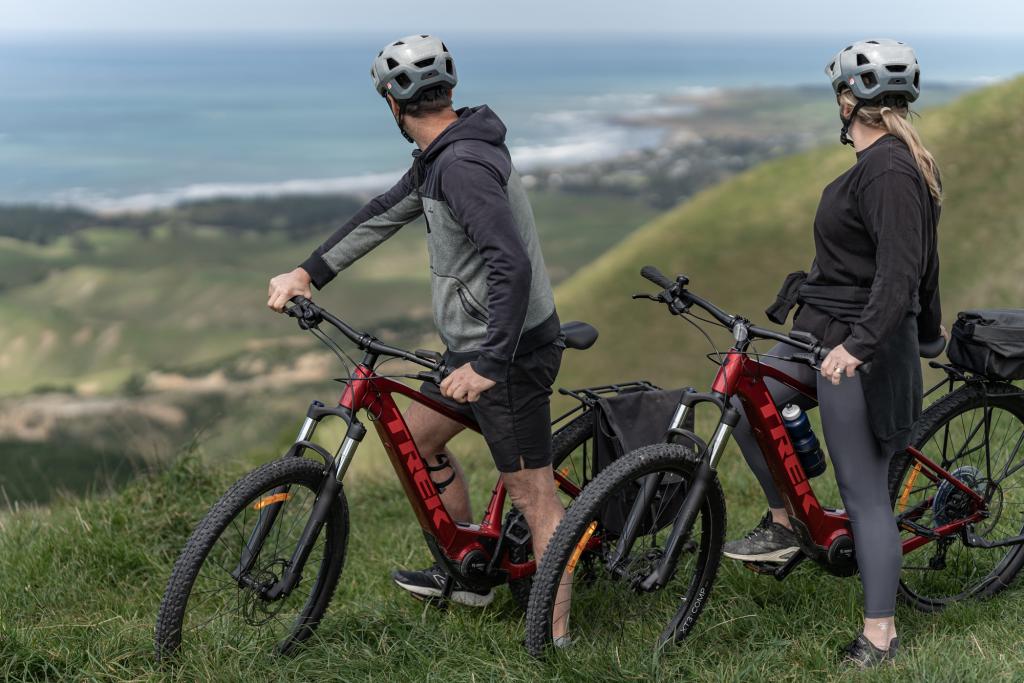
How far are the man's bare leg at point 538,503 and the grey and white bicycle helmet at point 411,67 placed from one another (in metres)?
1.28

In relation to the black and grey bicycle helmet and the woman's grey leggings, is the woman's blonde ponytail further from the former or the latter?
the woman's grey leggings

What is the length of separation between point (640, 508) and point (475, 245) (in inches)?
37.7

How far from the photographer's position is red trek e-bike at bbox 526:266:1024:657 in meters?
3.51

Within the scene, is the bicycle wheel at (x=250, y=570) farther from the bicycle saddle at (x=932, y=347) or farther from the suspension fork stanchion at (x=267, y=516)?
the bicycle saddle at (x=932, y=347)

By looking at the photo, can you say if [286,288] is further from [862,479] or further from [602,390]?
[862,479]

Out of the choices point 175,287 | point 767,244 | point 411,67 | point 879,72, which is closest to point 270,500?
point 411,67

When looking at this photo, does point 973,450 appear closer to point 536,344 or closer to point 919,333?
point 919,333

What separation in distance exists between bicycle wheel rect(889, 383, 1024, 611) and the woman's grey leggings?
1.11 ft

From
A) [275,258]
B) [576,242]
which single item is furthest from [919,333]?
[275,258]

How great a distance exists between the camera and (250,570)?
3584 mm

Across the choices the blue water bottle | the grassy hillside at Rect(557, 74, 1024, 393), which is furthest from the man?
the grassy hillside at Rect(557, 74, 1024, 393)

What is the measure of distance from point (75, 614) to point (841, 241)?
3.26 meters

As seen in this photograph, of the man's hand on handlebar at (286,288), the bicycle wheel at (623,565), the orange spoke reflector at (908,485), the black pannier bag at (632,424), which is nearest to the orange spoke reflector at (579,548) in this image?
the bicycle wheel at (623,565)

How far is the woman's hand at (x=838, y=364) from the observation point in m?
3.31
